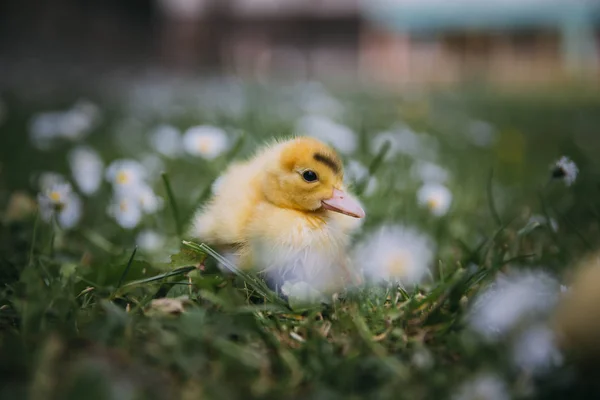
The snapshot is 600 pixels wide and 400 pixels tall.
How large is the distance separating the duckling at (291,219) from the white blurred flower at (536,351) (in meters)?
0.42

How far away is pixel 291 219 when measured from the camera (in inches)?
51.3

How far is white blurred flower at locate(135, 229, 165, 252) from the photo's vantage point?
5.50 ft

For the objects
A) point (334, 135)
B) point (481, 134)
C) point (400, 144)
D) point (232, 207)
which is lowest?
point (481, 134)

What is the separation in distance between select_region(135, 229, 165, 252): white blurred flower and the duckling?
12.7 inches

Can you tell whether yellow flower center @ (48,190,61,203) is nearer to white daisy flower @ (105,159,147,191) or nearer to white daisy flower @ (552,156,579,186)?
white daisy flower @ (105,159,147,191)

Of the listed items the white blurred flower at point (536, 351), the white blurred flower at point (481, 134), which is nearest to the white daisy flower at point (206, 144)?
the white blurred flower at point (536, 351)

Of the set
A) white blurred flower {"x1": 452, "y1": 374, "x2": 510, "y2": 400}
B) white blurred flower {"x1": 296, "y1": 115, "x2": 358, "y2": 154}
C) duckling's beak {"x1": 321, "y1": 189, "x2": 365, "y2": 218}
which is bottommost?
white blurred flower {"x1": 296, "y1": 115, "x2": 358, "y2": 154}

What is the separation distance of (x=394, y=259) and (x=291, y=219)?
0.88 ft

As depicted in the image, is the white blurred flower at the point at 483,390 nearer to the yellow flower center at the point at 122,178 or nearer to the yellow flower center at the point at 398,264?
the yellow flower center at the point at 398,264

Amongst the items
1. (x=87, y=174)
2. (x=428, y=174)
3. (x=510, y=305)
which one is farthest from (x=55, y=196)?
(x=428, y=174)

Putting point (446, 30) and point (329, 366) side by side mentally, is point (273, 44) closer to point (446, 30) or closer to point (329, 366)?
point (446, 30)

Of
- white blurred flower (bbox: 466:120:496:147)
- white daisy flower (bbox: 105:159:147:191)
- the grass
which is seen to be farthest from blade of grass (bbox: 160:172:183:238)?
white blurred flower (bbox: 466:120:496:147)

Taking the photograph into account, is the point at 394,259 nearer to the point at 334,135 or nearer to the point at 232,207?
the point at 232,207

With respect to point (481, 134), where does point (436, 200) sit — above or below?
above
